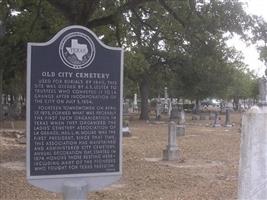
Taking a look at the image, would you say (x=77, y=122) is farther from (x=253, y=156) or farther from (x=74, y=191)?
(x=253, y=156)

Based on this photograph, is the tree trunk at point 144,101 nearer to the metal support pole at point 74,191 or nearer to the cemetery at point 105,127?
the cemetery at point 105,127

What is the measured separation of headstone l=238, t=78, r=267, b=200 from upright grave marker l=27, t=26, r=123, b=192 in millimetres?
1285

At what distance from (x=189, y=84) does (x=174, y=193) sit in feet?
119

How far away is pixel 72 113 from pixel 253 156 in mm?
1790

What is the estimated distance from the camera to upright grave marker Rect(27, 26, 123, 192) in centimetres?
560

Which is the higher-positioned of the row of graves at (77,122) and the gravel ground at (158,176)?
the row of graves at (77,122)

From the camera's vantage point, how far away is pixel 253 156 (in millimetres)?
5371

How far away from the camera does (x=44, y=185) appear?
562 cm

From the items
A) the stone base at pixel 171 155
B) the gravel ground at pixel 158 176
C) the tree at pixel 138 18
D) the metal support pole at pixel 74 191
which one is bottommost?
the gravel ground at pixel 158 176

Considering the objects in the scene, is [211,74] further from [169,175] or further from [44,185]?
[44,185]

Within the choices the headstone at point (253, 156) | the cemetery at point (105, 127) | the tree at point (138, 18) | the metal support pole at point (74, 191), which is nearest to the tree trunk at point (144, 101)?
the cemetery at point (105, 127)

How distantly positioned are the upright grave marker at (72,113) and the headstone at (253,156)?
129 centimetres

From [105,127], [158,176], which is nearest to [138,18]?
[158,176]

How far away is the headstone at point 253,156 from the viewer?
536cm
